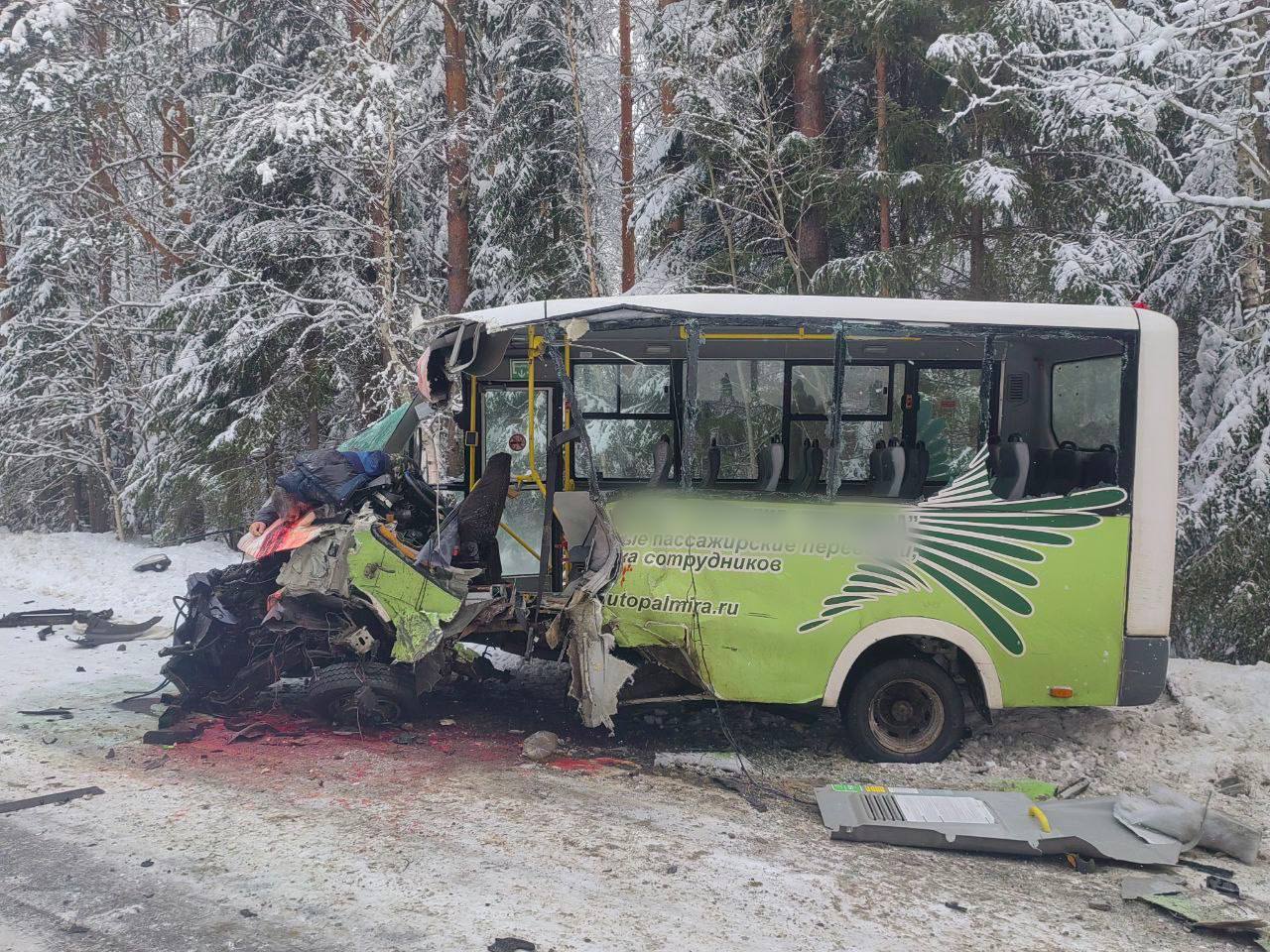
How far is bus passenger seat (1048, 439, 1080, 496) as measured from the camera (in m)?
6.47

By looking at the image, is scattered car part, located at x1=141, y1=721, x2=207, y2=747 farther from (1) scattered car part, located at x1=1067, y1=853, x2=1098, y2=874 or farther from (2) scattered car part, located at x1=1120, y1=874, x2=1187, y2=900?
(2) scattered car part, located at x1=1120, y1=874, x2=1187, y2=900

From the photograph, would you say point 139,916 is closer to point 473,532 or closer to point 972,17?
point 473,532

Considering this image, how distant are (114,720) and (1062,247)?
1056 cm

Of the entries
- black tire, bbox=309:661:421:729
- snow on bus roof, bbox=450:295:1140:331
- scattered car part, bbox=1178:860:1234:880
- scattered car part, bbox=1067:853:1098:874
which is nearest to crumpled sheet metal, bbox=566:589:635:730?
black tire, bbox=309:661:421:729

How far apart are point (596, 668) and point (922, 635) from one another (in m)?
2.15

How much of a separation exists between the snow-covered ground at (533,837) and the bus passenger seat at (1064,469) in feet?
5.99

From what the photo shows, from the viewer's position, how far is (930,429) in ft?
25.0

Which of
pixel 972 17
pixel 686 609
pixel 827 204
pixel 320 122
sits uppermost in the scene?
pixel 972 17

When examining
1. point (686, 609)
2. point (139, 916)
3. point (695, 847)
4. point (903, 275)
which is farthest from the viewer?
point (903, 275)

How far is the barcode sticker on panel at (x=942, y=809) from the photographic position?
5379mm

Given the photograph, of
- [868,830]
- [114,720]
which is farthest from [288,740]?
[868,830]

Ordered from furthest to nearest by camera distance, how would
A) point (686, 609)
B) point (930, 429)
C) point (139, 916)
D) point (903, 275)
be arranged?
point (903, 275) < point (930, 429) < point (686, 609) < point (139, 916)

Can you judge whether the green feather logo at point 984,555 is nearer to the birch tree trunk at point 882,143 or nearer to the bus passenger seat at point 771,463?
the bus passenger seat at point 771,463

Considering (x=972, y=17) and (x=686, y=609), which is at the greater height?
(x=972, y=17)
